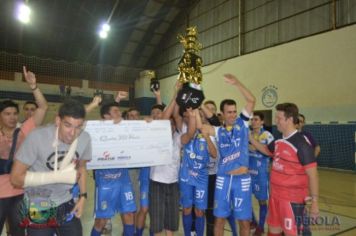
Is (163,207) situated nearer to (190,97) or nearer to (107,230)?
(190,97)

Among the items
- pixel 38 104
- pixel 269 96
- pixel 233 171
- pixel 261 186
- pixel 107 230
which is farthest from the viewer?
pixel 269 96

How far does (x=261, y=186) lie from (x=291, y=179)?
2.03 meters

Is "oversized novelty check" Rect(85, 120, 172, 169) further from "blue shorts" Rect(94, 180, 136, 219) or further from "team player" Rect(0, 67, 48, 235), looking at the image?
"team player" Rect(0, 67, 48, 235)

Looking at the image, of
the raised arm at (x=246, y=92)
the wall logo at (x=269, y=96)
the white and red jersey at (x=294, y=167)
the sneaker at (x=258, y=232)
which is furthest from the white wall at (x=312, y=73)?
the white and red jersey at (x=294, y=167)

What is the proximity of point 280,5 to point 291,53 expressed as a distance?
107 inches

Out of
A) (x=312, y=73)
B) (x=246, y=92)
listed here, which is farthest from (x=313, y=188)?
(x=312, y=73)

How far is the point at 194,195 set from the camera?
416 cm

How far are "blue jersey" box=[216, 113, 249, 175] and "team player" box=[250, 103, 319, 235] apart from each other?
520 millimetres

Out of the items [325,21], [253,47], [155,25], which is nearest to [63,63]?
[155,25]

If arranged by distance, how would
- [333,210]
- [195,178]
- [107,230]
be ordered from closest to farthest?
1. [195,178]
2. [107,230]
3. [333,210]

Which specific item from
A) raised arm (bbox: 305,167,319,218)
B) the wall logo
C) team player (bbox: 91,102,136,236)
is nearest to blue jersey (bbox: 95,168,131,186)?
team player (bbox: 91,102,136,236)

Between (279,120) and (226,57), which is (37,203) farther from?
(226,57)

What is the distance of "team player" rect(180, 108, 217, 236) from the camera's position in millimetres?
4117

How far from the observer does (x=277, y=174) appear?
3.52 meters
